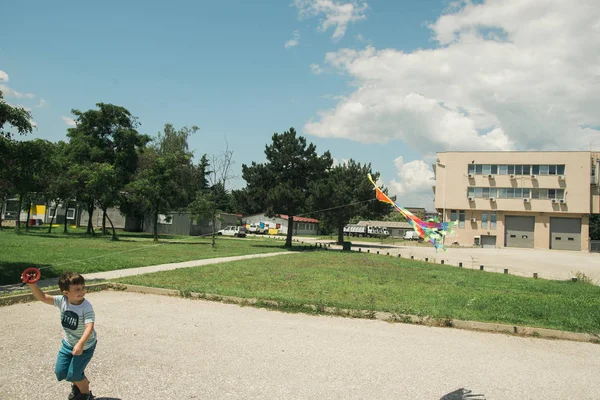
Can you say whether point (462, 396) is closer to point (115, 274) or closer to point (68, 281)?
point (68, 281)

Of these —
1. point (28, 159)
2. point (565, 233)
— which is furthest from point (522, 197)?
point (28, 159)

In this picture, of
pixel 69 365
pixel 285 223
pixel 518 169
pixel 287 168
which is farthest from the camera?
pixel 285 223

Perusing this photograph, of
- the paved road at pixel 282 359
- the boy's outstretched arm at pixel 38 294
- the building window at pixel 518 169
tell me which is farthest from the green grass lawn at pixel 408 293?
the building window at pixel 518 169

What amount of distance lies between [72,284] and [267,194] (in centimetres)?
3243

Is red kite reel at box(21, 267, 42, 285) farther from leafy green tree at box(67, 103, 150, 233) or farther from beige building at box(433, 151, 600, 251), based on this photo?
beige building at box(433, 151, 600, 251)

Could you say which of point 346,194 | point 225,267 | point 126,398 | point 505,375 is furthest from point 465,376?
point 346,194

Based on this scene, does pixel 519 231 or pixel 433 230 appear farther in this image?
pixel 519 231

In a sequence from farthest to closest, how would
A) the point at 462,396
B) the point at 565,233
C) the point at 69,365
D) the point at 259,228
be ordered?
the point at 259,228
the point at 565,233
the point at 462,396
the point at 69,365

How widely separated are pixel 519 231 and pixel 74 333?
6832cm

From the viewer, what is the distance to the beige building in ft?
203

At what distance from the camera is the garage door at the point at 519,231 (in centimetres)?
6362

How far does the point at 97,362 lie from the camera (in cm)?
591

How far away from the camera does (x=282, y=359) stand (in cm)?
637

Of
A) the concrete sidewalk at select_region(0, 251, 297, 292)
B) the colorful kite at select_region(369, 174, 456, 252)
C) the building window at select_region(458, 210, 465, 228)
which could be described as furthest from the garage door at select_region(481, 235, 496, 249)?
the colorful kite at select_region(369, 174, 456, 252)
